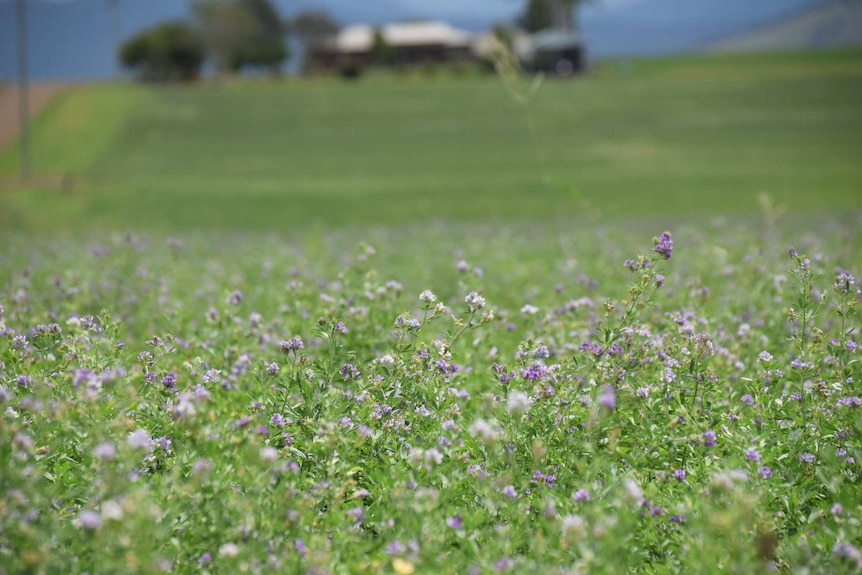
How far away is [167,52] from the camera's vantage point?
91.5 m

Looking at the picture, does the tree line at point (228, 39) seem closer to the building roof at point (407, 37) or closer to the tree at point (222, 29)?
the tree at point (222, 29)

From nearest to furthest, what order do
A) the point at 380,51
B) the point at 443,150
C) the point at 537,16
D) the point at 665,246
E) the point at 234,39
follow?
the point at 665,246 → the point at 443,150 → the point at 380,51 → the point at 234,39 → the point at 537,16

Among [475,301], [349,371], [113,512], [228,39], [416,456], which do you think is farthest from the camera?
[228,39]

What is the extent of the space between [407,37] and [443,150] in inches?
3192

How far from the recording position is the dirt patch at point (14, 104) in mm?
45406

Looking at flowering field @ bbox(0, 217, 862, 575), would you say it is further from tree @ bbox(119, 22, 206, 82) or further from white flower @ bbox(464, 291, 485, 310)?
tree @ bbox(119, 22, 206, 82)

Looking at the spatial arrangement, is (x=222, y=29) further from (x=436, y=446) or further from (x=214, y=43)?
(x=436, y=446)

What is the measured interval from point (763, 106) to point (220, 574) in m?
55.0

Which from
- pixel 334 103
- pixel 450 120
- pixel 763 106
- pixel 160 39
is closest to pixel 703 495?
pixel 450 120

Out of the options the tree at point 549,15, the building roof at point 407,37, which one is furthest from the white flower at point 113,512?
the tree at point 549,15

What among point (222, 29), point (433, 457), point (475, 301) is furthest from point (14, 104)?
point (433, 457)

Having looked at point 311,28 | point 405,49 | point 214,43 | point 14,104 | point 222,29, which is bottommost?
point 405,49

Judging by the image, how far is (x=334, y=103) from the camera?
58.1 metres

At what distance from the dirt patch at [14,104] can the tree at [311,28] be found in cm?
6125
